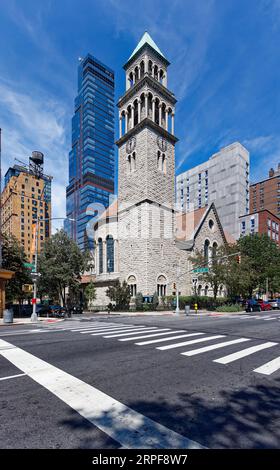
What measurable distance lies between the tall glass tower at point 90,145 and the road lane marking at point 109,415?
13164cm

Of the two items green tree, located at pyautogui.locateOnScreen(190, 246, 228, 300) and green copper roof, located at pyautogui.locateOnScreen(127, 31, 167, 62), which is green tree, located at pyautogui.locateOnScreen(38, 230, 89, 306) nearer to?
green tree, located at pyautogui.locateOnScreen(190, 246, 228, 300)

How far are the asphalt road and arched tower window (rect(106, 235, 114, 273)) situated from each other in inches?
1316

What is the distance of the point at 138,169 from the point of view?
1534 inches

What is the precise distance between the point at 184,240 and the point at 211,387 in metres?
37.6

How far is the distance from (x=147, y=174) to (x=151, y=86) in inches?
576

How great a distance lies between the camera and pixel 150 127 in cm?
3847

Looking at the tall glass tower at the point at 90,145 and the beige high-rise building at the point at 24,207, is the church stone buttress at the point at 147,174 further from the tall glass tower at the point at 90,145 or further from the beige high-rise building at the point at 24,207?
the tall glass tower at the point at 90,145

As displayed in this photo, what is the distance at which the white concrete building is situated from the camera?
3339 inches

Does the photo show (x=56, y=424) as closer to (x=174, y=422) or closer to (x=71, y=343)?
(x=174, y=422)

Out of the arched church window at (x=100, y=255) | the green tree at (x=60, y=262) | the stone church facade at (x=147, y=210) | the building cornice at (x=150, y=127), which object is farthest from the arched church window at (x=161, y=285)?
the building cornice at (x=150, y=127)

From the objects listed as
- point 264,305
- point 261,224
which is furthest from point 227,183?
point 264,305

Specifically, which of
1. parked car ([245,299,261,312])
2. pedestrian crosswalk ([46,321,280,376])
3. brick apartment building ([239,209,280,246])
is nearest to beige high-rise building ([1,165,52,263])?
brick apartment building ([239,209,280,246])

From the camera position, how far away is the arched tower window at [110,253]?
41.9 m

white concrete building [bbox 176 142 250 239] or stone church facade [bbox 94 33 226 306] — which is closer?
stone church facade [bbox 94 33 226 306]
